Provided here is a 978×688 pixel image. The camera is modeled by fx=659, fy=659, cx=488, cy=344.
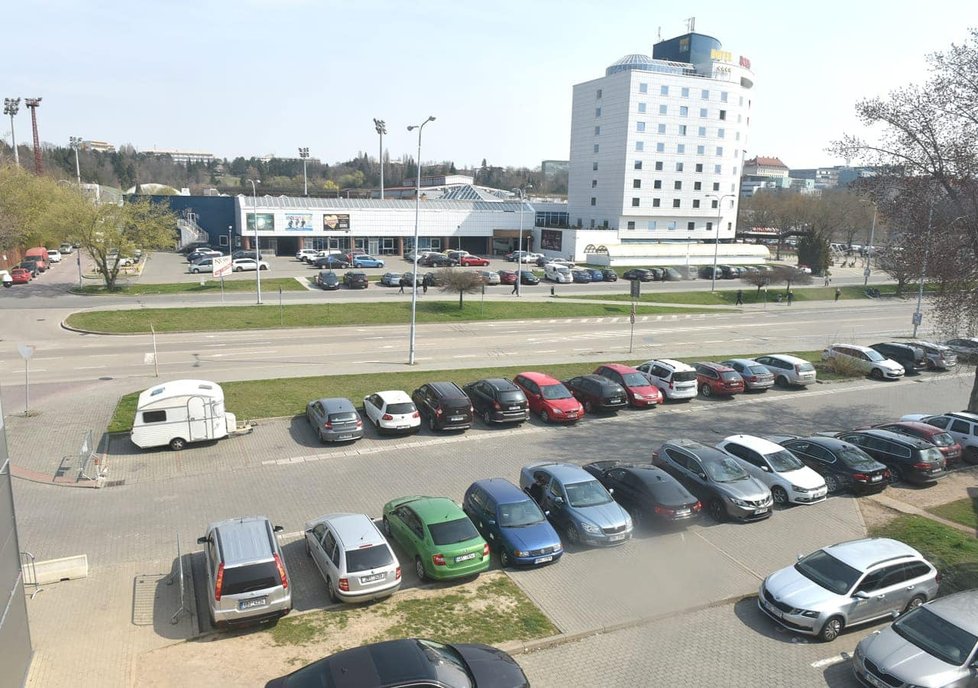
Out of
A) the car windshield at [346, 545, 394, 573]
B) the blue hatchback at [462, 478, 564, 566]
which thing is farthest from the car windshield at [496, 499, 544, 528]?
the car windshield at [346, 545, 394, 573]

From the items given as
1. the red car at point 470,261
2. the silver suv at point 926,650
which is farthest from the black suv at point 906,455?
the red car at point 470,261

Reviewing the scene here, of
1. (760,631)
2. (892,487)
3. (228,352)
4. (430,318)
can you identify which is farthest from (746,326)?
(760,631)

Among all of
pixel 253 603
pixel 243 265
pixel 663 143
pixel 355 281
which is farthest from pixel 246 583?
pixel 663 143

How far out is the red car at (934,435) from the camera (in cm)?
1930

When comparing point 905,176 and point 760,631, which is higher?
point 905,176

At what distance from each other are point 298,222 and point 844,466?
58.8 m

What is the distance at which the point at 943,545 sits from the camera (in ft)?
46.4

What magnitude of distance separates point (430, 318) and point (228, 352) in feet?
41.8

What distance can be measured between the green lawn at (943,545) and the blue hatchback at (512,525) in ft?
24.8

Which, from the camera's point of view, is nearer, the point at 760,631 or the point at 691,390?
the point at 760,631

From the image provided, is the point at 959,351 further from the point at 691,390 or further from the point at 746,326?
the point at 691,390

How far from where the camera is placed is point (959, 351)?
33438 mm

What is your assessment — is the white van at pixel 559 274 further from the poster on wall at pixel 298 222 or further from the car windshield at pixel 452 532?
the car windshield at pixel 452 532

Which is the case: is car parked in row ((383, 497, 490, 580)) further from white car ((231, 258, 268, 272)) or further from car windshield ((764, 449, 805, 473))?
white car ((231, 258, 268, 272))
